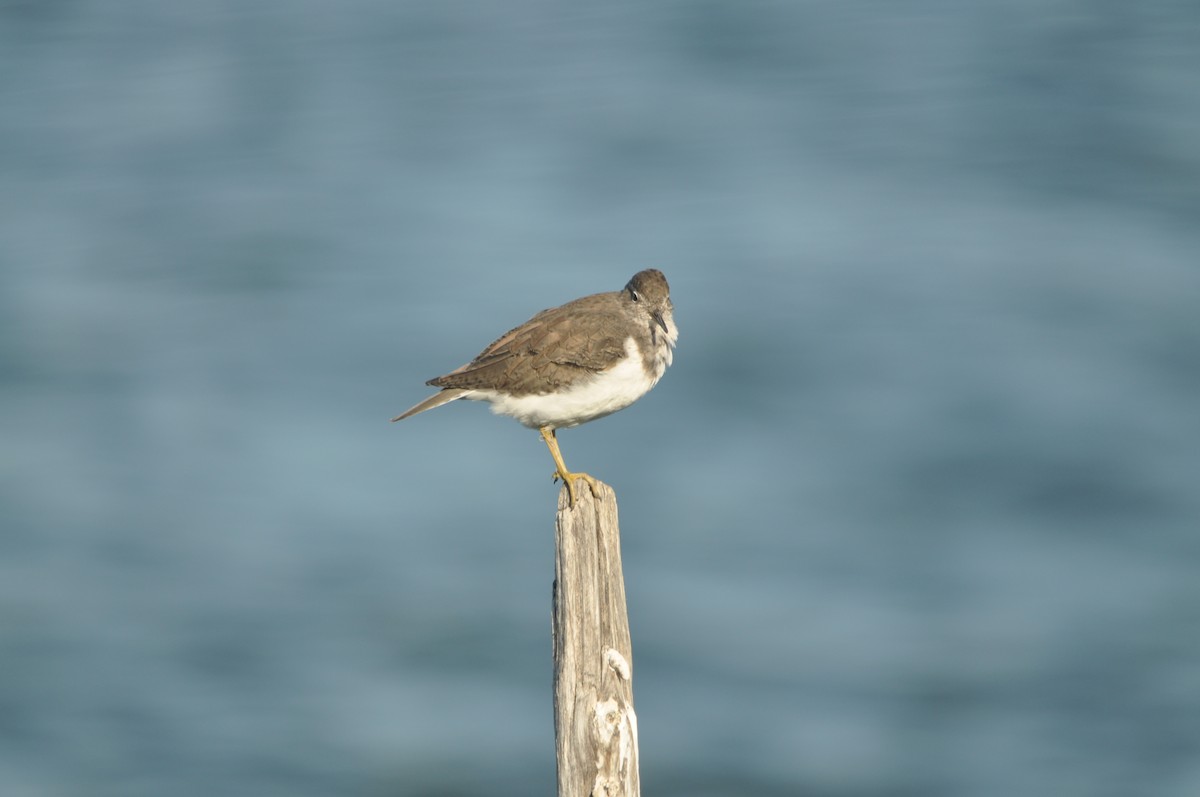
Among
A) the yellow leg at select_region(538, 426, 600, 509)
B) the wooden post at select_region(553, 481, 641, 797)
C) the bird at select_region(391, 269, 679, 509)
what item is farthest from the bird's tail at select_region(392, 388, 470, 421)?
the wooden post at select_region(553, 481, 641, 797)

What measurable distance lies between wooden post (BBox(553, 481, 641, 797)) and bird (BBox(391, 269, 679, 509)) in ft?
6.02

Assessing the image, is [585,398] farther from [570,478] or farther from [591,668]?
[591,668]

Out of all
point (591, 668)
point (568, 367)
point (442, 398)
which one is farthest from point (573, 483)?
point (442, 398)

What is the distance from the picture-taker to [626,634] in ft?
25.1

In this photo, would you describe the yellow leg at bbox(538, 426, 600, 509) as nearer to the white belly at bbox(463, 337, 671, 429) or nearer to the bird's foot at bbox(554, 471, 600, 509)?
the bird's foot at bbox(554, 471, 600, 509)

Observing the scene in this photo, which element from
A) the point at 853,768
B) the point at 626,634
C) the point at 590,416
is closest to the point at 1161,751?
the point at 853,768

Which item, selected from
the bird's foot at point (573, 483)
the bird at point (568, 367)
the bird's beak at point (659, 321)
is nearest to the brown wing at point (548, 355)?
the bird at point (568, 367)

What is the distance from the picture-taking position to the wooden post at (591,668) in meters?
7.56

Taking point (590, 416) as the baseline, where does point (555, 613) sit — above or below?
below

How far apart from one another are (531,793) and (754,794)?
3211 mm

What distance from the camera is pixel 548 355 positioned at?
9.73 m

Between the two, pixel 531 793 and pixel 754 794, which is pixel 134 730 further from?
pixel 754 794

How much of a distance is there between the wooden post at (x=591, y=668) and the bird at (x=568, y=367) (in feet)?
6.02

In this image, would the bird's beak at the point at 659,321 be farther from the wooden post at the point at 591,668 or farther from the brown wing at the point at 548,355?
the wooden post at the point at 591,668
